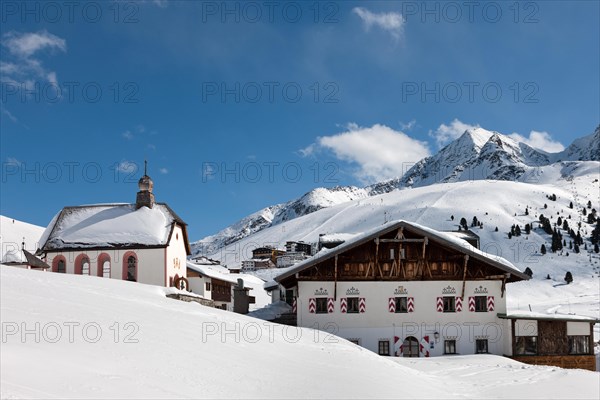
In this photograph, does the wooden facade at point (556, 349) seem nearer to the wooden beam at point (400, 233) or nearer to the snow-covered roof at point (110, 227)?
the wooden beam at point (400, 233)

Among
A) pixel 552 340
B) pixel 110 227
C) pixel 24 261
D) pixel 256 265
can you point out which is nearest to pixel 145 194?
pixel 110 227

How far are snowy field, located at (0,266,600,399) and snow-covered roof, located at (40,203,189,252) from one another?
54.9 feet

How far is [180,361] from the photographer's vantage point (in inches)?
535

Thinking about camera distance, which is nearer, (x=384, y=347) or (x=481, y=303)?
(x=384, y=347)

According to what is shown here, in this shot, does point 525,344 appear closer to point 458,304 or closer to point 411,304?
point 458,304

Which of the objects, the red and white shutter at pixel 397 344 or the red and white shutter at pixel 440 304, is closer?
the red and white shutter at pixel 397 344

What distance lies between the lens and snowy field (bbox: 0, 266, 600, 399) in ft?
35.1

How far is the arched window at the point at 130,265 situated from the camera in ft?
133

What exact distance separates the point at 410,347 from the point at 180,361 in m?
21.7

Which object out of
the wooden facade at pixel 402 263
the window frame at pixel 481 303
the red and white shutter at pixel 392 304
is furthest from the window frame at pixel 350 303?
the window frame at pixel 481 303

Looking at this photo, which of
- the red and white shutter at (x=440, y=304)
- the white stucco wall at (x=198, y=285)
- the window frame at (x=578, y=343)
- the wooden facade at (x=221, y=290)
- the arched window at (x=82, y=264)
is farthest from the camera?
the wooden facade at (x=221, y=290)

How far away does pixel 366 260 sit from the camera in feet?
111

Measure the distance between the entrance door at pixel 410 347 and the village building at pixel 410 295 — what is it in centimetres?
6

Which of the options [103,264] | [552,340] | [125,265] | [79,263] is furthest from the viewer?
[79,263]
